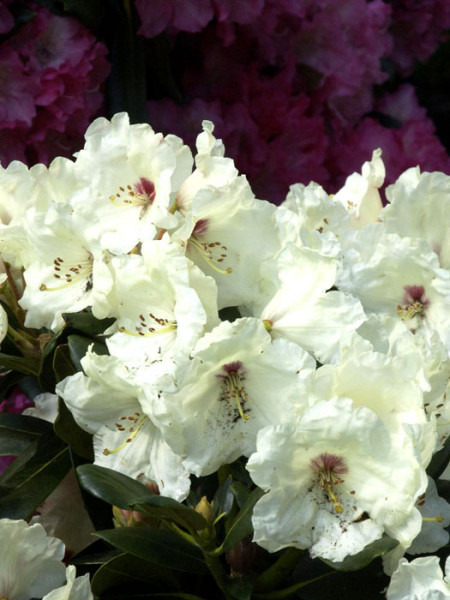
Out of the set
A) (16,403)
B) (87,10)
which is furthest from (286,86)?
(16,403)

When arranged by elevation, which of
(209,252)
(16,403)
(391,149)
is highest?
(209,252)

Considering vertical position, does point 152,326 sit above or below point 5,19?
above

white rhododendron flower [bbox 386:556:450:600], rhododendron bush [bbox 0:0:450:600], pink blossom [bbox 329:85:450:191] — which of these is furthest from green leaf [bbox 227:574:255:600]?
pink blossom [bbox 329:85:450:191]

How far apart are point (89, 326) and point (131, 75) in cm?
74

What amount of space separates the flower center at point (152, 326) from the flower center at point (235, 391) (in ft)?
0.20

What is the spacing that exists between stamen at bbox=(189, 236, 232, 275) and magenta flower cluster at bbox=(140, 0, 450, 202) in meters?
0.70

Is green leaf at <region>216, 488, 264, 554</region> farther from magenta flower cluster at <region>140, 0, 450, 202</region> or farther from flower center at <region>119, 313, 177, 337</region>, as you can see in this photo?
magenta flower cluster at <region>140, 0, 450, 202</region>

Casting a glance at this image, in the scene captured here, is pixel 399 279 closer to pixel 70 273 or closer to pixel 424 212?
pixel 424 212

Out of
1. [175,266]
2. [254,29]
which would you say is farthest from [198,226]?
[254,29]

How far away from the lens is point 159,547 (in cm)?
74

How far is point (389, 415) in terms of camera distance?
68 cm

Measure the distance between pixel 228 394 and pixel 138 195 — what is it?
0.18 m

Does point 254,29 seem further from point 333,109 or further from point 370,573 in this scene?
point 370,573

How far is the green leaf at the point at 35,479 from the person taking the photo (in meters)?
0.83
